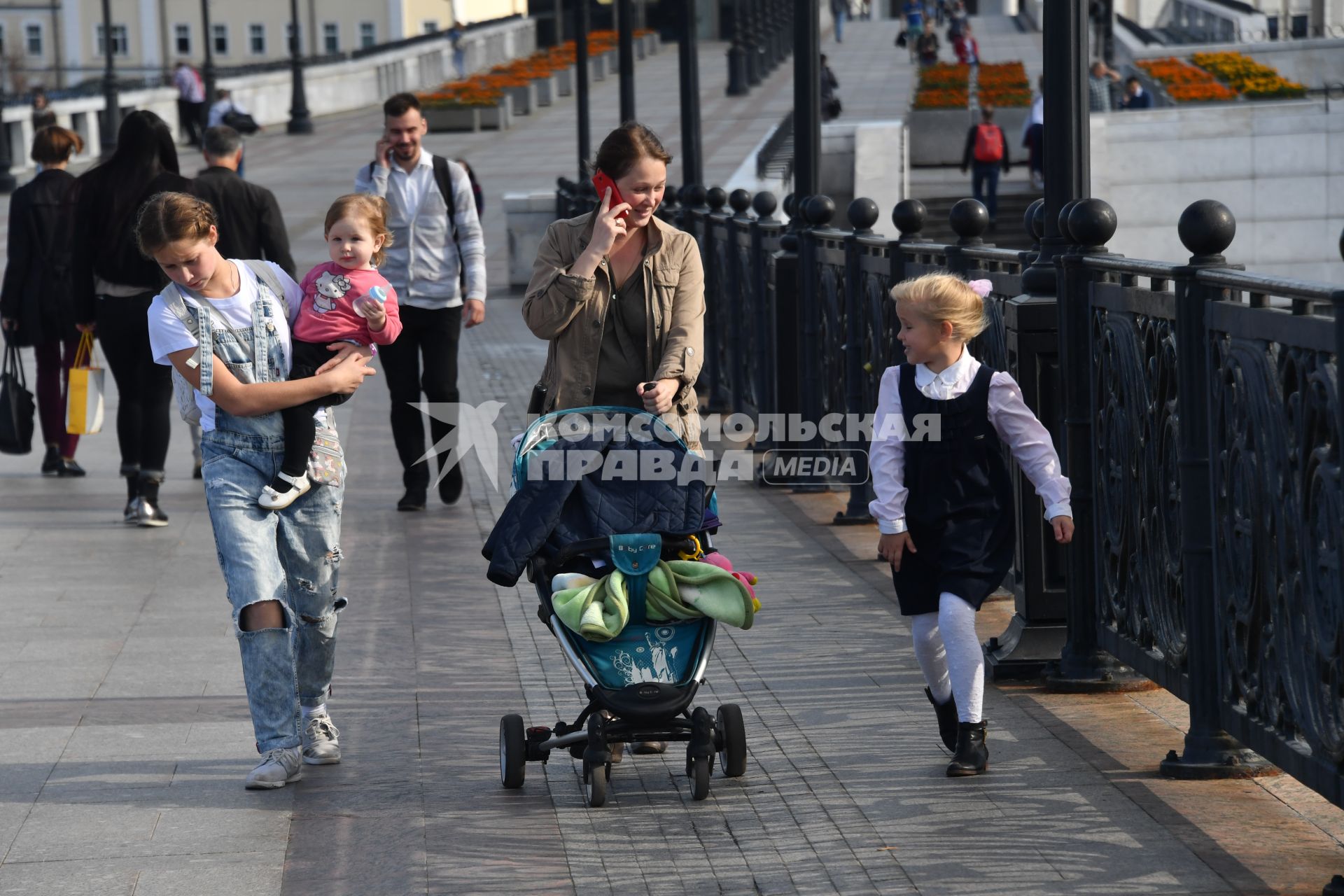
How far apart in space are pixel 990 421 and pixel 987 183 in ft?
73.9

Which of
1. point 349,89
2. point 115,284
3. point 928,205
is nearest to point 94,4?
point 349,89

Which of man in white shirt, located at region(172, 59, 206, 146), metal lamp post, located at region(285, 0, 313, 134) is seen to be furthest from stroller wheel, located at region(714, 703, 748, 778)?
metal lamp post, located at region(285, 0, 313, 134)

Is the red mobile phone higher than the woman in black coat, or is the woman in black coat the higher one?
the red mobile phone

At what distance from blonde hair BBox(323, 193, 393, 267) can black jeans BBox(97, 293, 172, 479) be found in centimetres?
409

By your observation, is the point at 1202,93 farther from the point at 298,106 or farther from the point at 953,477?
the point at 298,106

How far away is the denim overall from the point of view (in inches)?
206

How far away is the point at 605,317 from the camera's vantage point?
17.8ft

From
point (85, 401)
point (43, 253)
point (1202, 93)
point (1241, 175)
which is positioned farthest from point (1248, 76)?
point (85, 401)

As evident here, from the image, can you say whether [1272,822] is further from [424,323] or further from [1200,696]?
[424,323]

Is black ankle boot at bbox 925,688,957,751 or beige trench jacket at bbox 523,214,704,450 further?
beige trench jacket at bbox 523,214,704,450

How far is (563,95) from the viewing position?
193 ft

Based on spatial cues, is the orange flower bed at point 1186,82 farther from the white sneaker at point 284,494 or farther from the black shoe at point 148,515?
the white sneaker at point 284,494

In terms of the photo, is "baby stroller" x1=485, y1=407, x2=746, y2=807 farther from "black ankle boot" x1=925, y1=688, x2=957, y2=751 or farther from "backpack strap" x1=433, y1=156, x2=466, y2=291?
"backpack strap" x1=433, y1=156, x2=466, y2=291

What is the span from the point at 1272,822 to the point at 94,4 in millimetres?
106301
